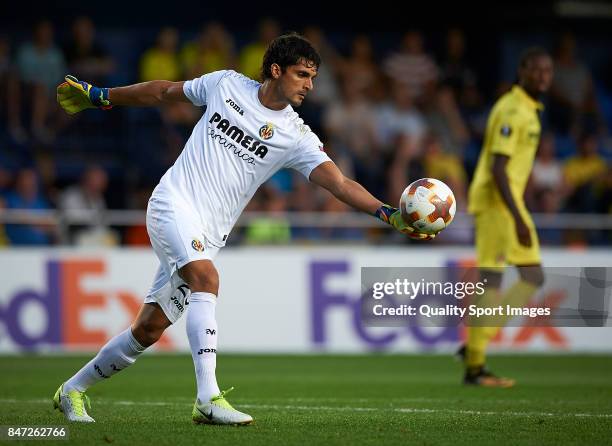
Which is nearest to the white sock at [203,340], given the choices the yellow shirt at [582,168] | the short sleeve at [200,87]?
the short sleeve at [200,87]

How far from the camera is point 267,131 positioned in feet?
22.7

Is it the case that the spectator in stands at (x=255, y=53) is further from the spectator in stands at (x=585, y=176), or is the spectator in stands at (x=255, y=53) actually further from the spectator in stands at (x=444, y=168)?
the spectator in stands at (x=585, y=176)

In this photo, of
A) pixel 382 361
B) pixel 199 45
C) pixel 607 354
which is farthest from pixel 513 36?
pixel 382 361

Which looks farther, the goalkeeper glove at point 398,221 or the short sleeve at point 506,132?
the short sleeve at point 506,132

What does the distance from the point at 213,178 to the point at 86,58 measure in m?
10.5

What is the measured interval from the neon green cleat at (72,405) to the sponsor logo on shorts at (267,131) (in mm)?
2002

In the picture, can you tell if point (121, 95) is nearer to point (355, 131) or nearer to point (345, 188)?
point (345, 188)

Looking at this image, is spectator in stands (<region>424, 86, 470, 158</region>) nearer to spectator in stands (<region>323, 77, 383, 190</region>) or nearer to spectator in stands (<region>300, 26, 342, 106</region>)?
spectator in stands (<region>323, 77, 383, 190</region>)

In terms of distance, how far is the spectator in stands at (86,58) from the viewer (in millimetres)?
16562

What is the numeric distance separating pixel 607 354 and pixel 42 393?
8.16 meters

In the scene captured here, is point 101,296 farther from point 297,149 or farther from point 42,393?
point 297,149

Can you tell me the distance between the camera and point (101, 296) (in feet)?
46.0

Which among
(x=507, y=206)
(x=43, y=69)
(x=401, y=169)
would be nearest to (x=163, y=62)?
(x=43, y=69)

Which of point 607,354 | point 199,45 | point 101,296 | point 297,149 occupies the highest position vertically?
point 199,45
